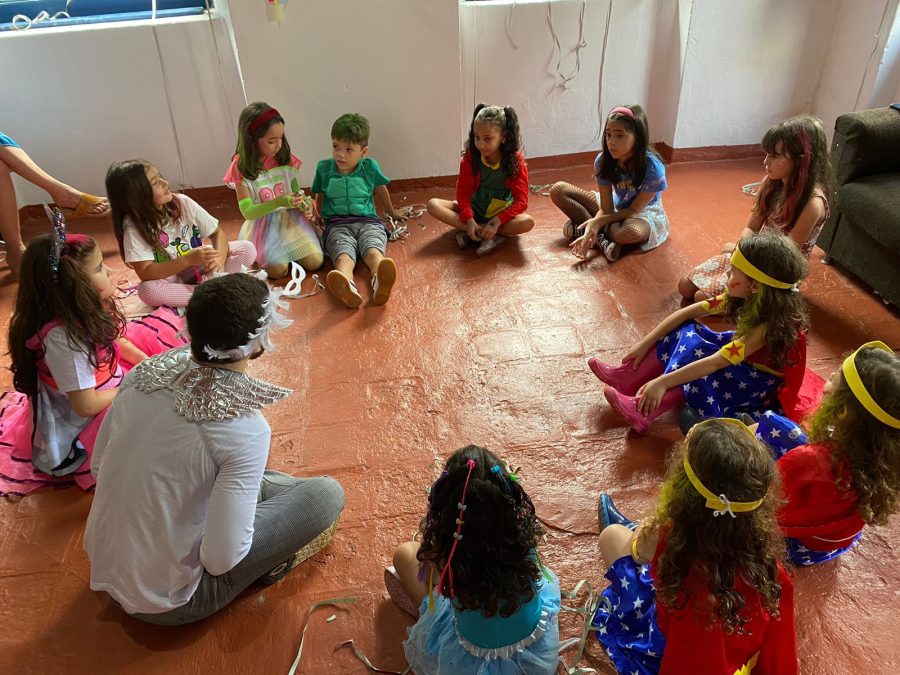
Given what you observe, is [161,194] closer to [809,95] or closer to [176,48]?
[176,48]

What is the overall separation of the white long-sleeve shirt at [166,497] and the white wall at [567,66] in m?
3.12

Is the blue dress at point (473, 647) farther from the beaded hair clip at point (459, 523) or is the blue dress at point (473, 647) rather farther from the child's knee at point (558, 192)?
the child's knee at point (558, 192)

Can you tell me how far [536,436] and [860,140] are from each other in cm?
200

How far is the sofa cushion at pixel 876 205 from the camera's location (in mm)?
2701

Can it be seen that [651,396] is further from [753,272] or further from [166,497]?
[166,497]

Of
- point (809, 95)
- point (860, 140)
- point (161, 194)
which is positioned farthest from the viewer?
point (809, 95)

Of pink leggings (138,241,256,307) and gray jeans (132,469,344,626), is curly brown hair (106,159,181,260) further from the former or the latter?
gray jeans (132,469,344,626)

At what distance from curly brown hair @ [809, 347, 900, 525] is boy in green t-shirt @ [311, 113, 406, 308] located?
209 centimetres

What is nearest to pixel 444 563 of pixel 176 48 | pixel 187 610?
pixel 187 610

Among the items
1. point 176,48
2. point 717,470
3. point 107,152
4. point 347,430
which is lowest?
point 347,430

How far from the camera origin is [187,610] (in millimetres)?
1662

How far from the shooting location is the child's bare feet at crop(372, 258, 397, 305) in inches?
118

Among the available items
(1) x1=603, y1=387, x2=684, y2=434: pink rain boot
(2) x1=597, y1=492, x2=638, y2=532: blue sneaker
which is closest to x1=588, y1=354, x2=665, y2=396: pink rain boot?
(1) x1=603, y1=387, x2=684, y2=434: pink rain boot

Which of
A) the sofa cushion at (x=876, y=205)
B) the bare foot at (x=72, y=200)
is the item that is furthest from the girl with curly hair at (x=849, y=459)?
the bare foot at (x=72, y=200)
